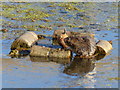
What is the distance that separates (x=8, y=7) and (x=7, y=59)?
938 centimetres

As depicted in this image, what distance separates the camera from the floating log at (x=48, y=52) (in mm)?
12961

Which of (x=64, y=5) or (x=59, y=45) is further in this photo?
(x=64, y=5)

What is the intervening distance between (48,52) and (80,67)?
4.79 ft

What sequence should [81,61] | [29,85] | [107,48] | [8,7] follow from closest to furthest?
1. [29,85]
2. [81,61]
3. [107,48]
4. [8,7]

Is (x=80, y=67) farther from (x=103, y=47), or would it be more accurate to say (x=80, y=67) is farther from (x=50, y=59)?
(x=103, y=47)

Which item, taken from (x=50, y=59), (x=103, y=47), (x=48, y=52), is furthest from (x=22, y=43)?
(x=103, y=47)

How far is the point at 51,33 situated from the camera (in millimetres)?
16578

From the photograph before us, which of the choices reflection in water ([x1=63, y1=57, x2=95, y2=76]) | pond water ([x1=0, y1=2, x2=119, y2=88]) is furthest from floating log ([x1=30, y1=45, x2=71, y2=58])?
reflection in water ([x1=63, y1=57, x2=95, y2=76])

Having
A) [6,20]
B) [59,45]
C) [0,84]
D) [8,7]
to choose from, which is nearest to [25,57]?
[59,45]

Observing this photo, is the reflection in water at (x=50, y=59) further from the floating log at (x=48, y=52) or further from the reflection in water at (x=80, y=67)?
the reflection in water at (x=80, y=67)

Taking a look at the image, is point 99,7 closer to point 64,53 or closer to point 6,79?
point 64,53

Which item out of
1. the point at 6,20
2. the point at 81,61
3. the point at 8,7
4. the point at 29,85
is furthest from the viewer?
the point at 8,7

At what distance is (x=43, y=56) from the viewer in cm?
1309

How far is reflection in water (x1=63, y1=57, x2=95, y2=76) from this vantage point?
11617 millimetres
